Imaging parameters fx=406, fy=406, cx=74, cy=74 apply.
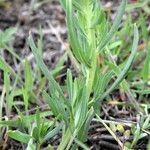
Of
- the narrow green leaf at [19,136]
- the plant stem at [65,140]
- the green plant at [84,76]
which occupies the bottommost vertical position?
the plant stem at [65,140]

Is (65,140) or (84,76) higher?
(84,76)

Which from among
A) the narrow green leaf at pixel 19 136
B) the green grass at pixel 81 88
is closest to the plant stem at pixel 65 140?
the green grass at pixel 81 88

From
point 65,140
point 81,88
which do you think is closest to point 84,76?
point 81,88

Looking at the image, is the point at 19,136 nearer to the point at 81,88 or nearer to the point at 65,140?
the point at 65,140

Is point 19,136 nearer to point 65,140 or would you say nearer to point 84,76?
point 65,140

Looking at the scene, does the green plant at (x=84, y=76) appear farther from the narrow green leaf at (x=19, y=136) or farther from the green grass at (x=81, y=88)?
the narrow green leaf at (x=19, y=136)

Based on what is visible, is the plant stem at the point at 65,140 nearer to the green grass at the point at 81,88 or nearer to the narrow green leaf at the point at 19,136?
the green grass at the point at 81,88

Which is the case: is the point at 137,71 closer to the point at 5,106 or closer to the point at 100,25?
the point at 100,25

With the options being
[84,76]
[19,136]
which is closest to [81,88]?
[84,76]

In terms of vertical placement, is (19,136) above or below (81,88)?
below

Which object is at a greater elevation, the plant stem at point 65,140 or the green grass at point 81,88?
the green grass at point 81,88

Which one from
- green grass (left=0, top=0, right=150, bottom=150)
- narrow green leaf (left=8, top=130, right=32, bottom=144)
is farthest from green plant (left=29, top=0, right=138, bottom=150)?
narrow green leaf (left=8, top=130, right=32, bottom=144)
